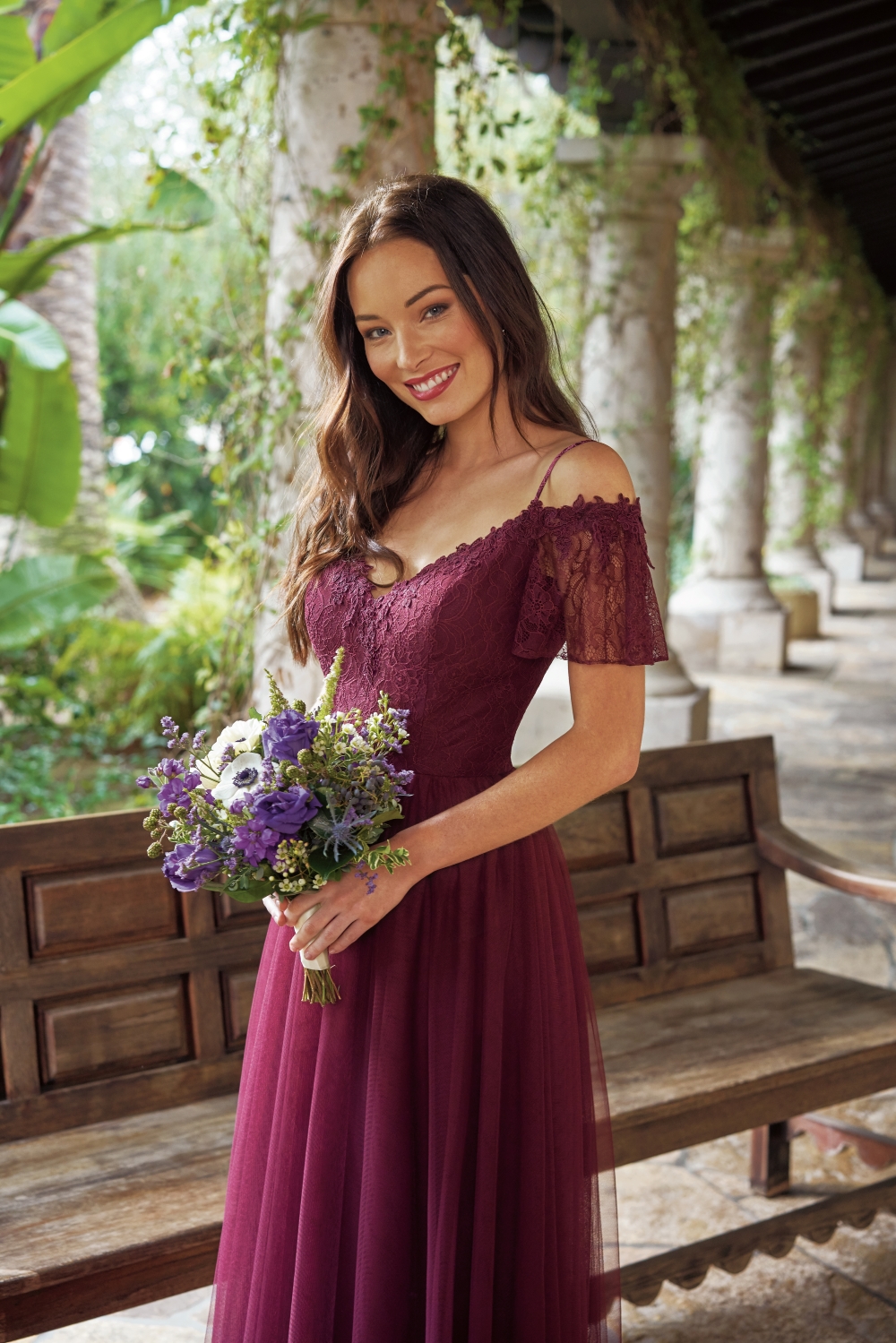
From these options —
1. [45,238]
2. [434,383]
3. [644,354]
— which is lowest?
[434,383]

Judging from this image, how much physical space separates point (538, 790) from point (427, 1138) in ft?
1.69

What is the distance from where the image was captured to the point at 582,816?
279cm

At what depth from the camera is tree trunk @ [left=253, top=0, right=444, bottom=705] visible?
295 centimetres

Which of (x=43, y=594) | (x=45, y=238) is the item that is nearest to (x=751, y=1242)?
(x=43, y=594)

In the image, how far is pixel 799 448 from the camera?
11359mm

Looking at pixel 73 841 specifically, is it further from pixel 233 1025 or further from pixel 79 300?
pixel 79 300

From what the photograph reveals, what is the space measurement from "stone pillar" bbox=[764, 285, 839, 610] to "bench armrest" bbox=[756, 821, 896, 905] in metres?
7.63

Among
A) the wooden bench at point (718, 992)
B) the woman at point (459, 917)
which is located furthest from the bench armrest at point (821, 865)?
the woman at point (459, 917)

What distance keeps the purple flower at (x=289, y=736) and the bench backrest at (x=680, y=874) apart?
1385 millimetres

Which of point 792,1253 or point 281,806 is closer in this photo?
point 281,806

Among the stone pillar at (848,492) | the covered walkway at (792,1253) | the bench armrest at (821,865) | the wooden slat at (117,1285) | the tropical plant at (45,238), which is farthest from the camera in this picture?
the stone pillar at (848,492)

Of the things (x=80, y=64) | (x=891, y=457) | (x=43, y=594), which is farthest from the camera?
(x=891, y=457)

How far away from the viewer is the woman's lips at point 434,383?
5.79ft

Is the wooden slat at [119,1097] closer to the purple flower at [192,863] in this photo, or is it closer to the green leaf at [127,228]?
the purple flower at [192,863]
